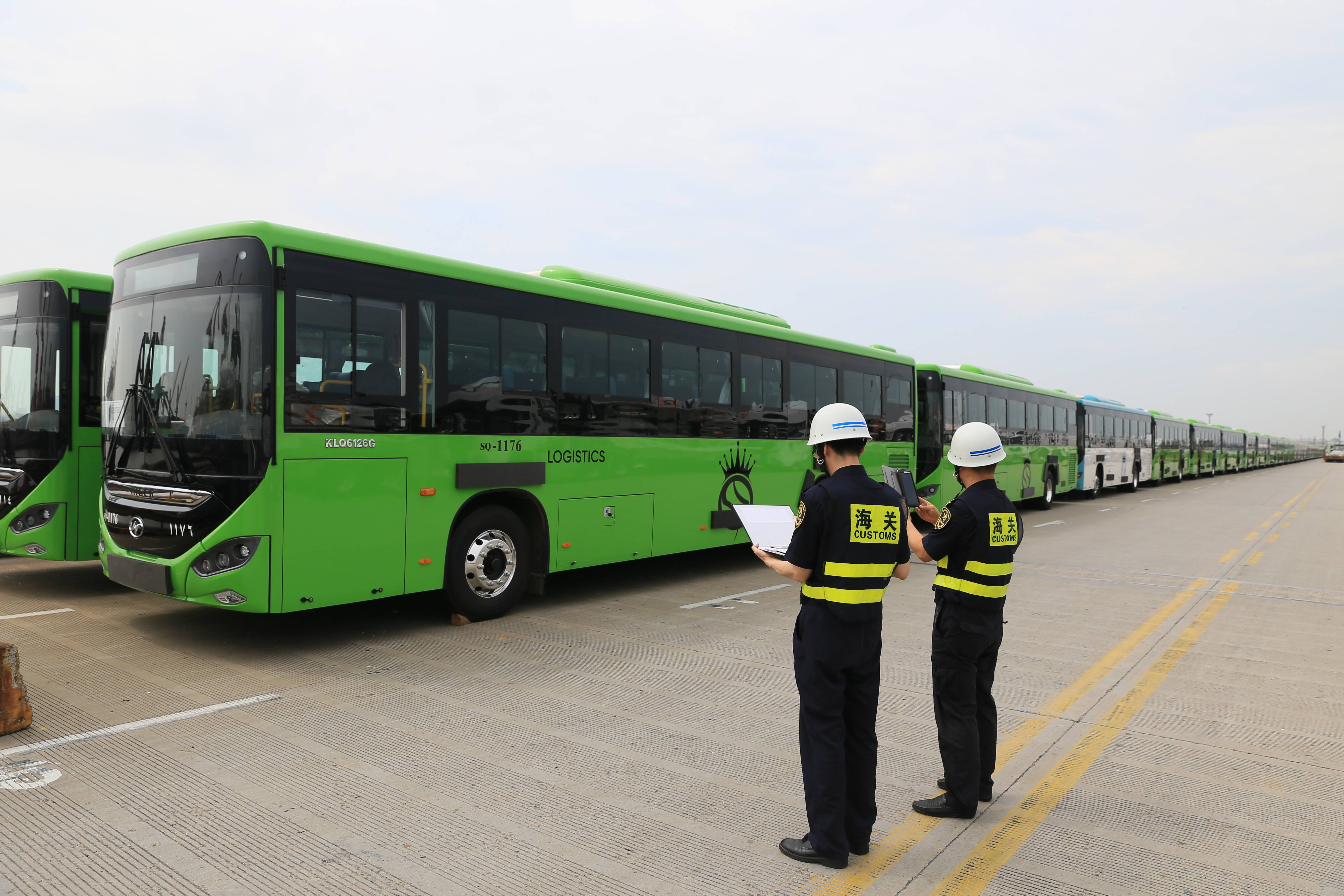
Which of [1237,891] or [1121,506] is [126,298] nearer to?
[1237,891]

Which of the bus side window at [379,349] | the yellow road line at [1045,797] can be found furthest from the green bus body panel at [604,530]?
the yellow road line at [1045,797]

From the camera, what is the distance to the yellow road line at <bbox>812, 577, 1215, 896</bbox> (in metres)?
3.43

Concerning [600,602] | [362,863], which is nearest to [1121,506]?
[600,602]

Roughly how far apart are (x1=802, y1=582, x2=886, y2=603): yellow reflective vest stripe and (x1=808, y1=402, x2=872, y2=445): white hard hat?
0.61m

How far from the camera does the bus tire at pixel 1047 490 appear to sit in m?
23.6

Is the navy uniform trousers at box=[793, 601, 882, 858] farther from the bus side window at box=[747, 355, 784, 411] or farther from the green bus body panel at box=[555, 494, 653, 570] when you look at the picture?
the bus side window at box=[747, 355, 784, 411]

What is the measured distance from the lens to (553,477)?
8.55 m

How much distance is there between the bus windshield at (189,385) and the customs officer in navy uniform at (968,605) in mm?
4941

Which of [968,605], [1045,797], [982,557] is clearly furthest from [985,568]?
[1045,797]

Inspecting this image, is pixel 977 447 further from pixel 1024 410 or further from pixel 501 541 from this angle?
pixel 1024 410

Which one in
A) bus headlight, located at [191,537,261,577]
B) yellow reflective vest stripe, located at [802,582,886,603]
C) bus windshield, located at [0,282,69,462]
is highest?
bus windshield, located at [0,282,69,462]

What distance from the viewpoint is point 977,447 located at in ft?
13.1

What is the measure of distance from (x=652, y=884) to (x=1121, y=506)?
24.7 meters

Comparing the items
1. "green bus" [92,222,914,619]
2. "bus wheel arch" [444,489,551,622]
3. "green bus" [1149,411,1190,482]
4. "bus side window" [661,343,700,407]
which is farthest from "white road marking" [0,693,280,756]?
"green bus" [1149,411,1190,482]
